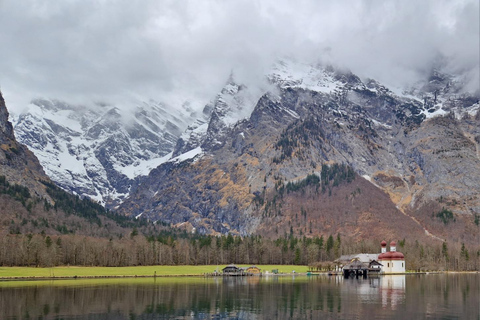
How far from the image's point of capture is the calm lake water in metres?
96.0

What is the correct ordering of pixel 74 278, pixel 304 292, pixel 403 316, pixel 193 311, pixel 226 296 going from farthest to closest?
pixel 74 278
pixel 304 292
pixel 226 296
pixel 193 311
pixel 403 316

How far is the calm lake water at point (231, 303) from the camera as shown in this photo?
315 feet

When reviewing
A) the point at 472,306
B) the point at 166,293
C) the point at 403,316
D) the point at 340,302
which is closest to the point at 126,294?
the point at 166,293

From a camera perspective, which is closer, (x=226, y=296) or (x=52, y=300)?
(x=52, y=300)

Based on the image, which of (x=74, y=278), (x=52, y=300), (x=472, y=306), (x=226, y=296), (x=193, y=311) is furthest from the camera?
(x=74, y=278)

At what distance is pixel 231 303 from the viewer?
114m

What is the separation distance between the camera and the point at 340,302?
4503 inches

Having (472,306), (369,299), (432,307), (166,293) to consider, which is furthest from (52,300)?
(472,306)

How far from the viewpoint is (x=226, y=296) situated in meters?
128

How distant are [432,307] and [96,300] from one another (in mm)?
63442

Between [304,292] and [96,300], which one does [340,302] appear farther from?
[96,300]

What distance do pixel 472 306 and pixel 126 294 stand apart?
70488 mm

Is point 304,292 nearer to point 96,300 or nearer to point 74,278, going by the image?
point 96,300

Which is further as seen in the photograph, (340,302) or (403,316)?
(340,302)
